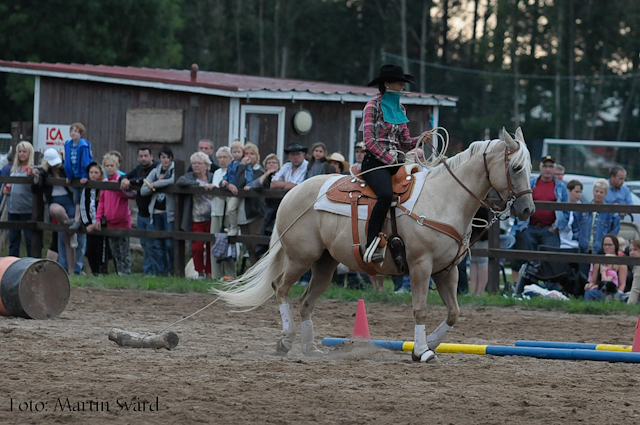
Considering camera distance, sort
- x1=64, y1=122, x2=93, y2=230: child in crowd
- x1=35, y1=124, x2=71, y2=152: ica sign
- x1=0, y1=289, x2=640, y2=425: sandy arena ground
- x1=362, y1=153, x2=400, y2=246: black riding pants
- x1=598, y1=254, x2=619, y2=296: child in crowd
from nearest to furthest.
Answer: x1=0, y1=289, x2=640, y2=425: sandy arena ground, x1=362, y1=153, x2=400, y2=246: black riding pants, x1=598, y1=254, x2=619, y2=296: child in crowd, x1=64, y1=122, x2=93, y2=230: child in crowd, x1=35, y1=124, x2=71, y2=152: ica sign

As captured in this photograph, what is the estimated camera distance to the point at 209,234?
39.8 ft

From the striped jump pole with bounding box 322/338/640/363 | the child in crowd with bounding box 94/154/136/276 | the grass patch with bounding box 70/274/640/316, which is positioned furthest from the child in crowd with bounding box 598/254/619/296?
the child in crowd with bounding box 94/154/136/276

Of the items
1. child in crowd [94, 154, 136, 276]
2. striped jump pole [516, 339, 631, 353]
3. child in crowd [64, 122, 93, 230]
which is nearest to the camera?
striped jump pole [516, 339, 631, 353]

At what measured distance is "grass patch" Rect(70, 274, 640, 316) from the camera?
10.3 meters

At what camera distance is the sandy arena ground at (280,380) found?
493cm

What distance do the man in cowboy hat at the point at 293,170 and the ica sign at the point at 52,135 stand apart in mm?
7706

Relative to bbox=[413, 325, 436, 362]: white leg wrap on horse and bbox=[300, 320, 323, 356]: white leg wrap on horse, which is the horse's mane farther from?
bbox=[300, 320, 323, 356]: white leg wrap on horse

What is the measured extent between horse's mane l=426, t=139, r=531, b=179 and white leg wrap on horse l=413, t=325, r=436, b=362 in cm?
137

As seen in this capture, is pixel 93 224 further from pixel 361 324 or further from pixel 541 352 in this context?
pixel 541 352

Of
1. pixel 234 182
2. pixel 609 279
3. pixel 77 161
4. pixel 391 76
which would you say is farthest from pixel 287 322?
pixel 77 161

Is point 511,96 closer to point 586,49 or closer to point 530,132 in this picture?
point 530,132

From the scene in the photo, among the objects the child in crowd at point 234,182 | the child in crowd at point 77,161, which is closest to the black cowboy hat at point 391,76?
the child in crowd at point 234,182

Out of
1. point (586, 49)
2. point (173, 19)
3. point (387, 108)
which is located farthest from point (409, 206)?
point (586, 49)

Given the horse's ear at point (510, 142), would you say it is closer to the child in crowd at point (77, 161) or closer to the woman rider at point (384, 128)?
the woman rider at point (384, 128)
